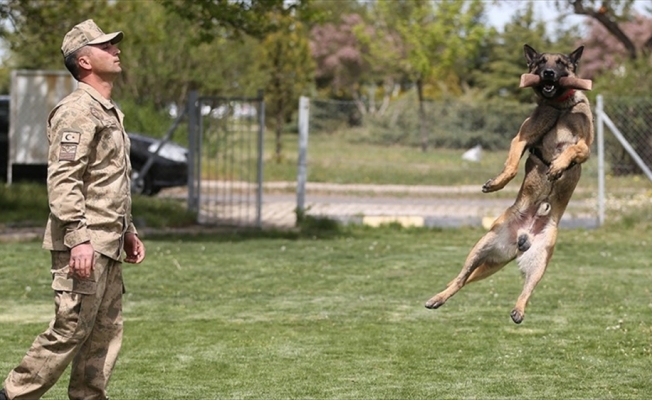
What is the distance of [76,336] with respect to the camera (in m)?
5.60

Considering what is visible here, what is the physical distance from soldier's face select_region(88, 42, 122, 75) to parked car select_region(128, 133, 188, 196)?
15969 mm

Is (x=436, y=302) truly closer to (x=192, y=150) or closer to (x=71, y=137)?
(x=71, y=137)

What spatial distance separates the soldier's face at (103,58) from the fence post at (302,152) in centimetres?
1204

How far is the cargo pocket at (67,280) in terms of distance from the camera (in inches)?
218

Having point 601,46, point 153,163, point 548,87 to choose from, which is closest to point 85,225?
point 548,87

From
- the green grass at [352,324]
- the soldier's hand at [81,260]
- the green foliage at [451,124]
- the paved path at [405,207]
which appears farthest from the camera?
the green foliage at [451,124]

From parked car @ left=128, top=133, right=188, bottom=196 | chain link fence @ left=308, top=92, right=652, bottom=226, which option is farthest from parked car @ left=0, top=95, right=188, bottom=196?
chain link fence @ left=308, top=92, right=652, bottom=226

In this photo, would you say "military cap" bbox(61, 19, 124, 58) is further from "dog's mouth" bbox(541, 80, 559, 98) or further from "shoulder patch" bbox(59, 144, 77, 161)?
"dog's mouth" bbox(541, 80, 559, 98)

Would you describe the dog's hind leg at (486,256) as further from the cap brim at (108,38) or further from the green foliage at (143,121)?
the green foliage at (143,121)

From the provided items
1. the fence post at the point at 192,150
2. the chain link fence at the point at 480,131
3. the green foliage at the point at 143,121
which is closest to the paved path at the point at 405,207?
the chain link fence at the point at 480,131

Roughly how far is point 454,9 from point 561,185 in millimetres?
33121

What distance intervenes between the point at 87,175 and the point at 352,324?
15.7 feet

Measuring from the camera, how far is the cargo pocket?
5.55 meters

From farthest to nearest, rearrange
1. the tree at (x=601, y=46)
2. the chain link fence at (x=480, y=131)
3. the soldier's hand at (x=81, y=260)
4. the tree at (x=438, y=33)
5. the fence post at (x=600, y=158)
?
1. the tree at (x=601, y=46)
2. the tree at (x=438, y=33)
3. the chain link fence at (x=480, y=131)
4. the fence post at (x=600, y=158)
5. the soldier's hand at (x=81, y=260)
